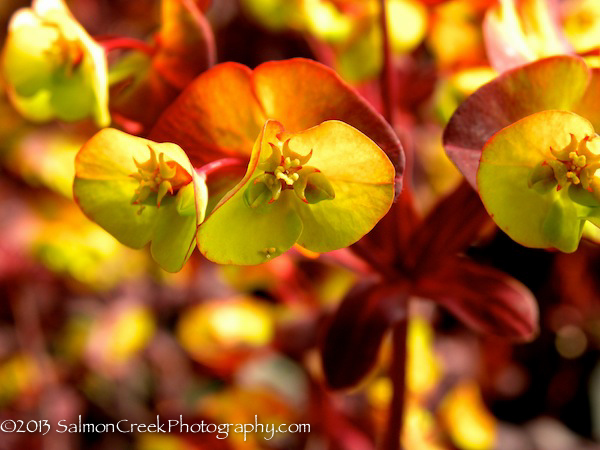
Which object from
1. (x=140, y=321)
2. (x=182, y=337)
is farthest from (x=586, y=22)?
(x=140, y=321)

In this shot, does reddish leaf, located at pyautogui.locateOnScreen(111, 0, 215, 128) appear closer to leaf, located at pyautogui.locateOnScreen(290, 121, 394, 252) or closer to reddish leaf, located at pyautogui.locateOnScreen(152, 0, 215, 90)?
reddish leaf, located at pyautogui.locateOnScreen(152, 0, 215, 90)

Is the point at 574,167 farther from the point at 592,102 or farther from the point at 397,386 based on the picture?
the point at 397,386

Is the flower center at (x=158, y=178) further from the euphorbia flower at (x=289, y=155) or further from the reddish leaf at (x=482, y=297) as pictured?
the reddish leaf at (x=482, y=297)

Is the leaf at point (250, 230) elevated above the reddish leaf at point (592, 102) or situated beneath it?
situated beneath

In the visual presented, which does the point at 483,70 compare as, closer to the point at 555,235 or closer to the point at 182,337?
the point at 555,235

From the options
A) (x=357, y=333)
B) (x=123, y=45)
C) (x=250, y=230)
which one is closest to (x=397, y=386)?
(x=357, y=333)

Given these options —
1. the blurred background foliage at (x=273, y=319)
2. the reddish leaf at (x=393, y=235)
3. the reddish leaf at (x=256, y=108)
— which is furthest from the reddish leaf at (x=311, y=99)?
the blurred background foliage at (x=273, y=319)

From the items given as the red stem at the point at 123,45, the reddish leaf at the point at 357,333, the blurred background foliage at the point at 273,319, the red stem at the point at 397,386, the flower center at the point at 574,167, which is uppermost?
the flower center at the point at 574,167
